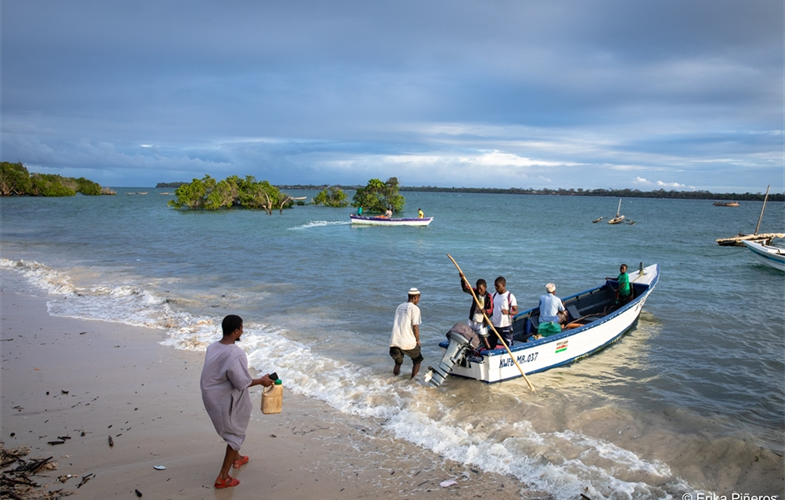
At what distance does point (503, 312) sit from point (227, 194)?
5667 cm

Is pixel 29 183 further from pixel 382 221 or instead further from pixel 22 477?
pixel 22 477

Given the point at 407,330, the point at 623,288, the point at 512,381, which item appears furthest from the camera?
the point at 623,288

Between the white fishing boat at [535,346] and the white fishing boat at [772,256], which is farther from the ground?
the white fishing boat at [772,256]

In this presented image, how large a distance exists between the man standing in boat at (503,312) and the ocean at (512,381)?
982mm

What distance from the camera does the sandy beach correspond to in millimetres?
5074

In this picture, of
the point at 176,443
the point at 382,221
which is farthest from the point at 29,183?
the point at 176,443

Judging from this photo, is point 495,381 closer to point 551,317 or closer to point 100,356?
point 551,317

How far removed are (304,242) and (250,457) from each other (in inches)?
979

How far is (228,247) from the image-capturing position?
26703mm

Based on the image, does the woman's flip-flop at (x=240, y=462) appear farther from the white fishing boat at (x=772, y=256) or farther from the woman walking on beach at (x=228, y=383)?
the white fishing boat at (x=772, y=256)

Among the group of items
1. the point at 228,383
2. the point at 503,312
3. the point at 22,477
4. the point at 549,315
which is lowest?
the point at 22,477

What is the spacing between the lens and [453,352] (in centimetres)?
801

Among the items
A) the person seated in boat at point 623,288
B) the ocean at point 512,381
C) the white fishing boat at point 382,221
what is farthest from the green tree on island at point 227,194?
the person seated in boat at point 623,288

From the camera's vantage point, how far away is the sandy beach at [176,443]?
5074 mm
